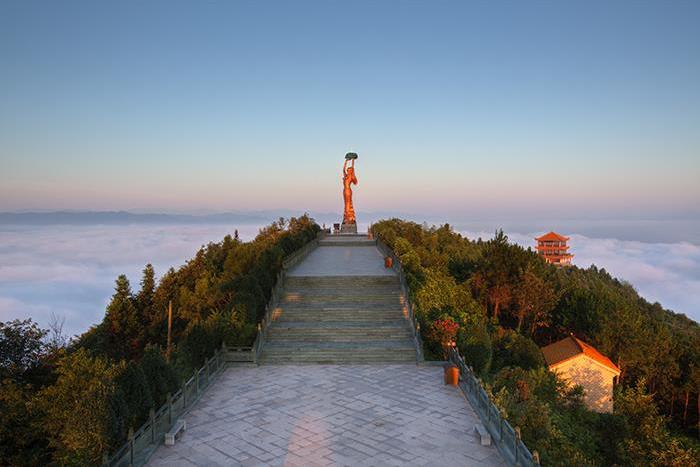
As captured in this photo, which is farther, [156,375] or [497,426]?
[156,375]

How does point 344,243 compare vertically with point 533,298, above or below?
above

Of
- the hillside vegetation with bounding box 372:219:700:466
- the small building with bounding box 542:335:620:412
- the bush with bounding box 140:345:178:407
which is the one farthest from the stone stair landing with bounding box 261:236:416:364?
the small building with bounding box 542:335:620:412

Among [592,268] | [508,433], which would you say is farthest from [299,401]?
[592,268]

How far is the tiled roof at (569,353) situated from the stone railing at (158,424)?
62.8ft

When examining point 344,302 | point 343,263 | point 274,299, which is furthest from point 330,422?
point 343,263

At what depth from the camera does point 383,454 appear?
10.1 m

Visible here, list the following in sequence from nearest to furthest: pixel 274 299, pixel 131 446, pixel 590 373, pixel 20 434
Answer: pixel 131 446, pixel 20 434, pixel 274 299, pixel 590 373

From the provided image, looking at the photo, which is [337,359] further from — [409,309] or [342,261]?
[342,261]

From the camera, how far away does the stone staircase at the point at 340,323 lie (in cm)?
1741

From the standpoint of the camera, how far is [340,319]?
67.2 feet

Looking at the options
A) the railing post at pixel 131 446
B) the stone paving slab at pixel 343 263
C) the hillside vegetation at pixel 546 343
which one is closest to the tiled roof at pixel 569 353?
the hillside vegetation at pixel 546 343

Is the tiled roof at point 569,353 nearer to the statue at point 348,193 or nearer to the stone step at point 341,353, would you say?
the stone step at point 341,353

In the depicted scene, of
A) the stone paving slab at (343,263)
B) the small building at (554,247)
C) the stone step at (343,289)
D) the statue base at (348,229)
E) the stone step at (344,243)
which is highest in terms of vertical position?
the statue base at (348,229)

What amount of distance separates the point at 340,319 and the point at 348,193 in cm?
2608
